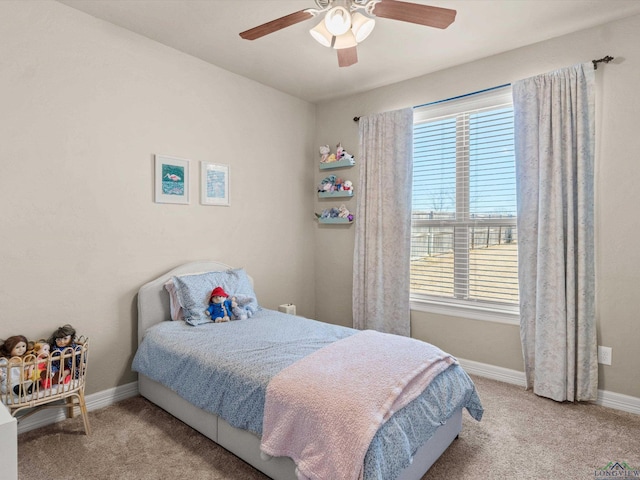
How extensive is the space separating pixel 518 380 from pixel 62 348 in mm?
3299

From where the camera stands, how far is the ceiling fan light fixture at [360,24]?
2.00 m

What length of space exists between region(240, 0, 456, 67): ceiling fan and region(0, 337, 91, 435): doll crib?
2.14 m

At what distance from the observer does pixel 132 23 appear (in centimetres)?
258

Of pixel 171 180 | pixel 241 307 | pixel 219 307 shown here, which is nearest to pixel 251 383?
pixel 219 307

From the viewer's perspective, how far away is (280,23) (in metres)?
1.91

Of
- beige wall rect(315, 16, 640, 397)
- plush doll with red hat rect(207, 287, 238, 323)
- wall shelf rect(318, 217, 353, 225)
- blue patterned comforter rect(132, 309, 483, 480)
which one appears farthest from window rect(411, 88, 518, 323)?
plush doll with red hat rect(207, 287, 238, 323)

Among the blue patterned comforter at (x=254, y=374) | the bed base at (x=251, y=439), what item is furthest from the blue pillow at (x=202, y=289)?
the bed base at (x=251, y=439)

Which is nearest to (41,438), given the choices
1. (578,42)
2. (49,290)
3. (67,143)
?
(49,290)

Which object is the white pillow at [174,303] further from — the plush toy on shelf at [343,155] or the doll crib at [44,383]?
the plush toy on shelf at [343,155]

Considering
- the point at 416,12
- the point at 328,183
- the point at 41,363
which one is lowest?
the point at 41,363

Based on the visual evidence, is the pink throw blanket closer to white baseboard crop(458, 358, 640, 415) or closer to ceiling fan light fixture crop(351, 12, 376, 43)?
white baseboard crop(458, 358, 640, 415)

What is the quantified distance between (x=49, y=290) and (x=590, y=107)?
3.87m

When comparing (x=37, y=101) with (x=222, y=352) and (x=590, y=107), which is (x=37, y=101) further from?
(x=590, y=107)

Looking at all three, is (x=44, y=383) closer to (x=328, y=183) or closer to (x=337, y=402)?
(x=337, y=402)
